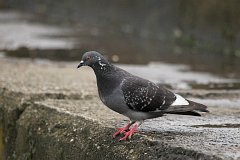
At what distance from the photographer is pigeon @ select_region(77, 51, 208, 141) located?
15.2 ft

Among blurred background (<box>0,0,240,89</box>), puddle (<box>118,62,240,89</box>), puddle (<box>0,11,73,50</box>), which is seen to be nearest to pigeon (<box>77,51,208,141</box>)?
puddle (<box>118,62,240,89</box>)

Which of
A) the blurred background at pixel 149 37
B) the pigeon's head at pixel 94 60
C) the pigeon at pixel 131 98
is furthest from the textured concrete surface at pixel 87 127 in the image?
the blurred background at pixel 149 37

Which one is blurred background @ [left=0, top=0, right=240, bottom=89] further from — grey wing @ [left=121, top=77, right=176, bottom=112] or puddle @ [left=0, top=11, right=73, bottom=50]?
grey wing @ [left=121, top=77, right=176, bottom=112]

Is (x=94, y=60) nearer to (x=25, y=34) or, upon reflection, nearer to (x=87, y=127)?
(x=87, y=127)

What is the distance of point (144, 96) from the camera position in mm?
4703

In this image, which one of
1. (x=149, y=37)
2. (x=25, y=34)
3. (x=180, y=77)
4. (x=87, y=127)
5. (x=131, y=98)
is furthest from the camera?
(x=25, y=34)

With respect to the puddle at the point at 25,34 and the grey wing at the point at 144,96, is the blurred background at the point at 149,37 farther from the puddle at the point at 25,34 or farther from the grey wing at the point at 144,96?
the grey wing at the point at 144,96

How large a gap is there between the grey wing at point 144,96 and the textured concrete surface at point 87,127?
207 millimetres

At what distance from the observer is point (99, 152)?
15.3 ft

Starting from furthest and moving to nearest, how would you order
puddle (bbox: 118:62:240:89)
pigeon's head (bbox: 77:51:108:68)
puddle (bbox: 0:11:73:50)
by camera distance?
puddle (bbox: 0:11:73:50) < puddle (bbox: 118:62:240:89) < pigeon's head (bbox: 77:51:108:68)

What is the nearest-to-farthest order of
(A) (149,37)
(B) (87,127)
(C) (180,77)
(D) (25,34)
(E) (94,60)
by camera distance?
1. (E) (94,60)
2. (B) (87,127)
3. (C) (180,77)
4. (A) (149,37)
5. (D) (25,34)

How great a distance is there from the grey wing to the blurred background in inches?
128

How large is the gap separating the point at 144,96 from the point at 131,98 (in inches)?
4.4

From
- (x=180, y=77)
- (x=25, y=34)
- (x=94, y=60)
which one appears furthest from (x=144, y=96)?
(x=25, y=34)
